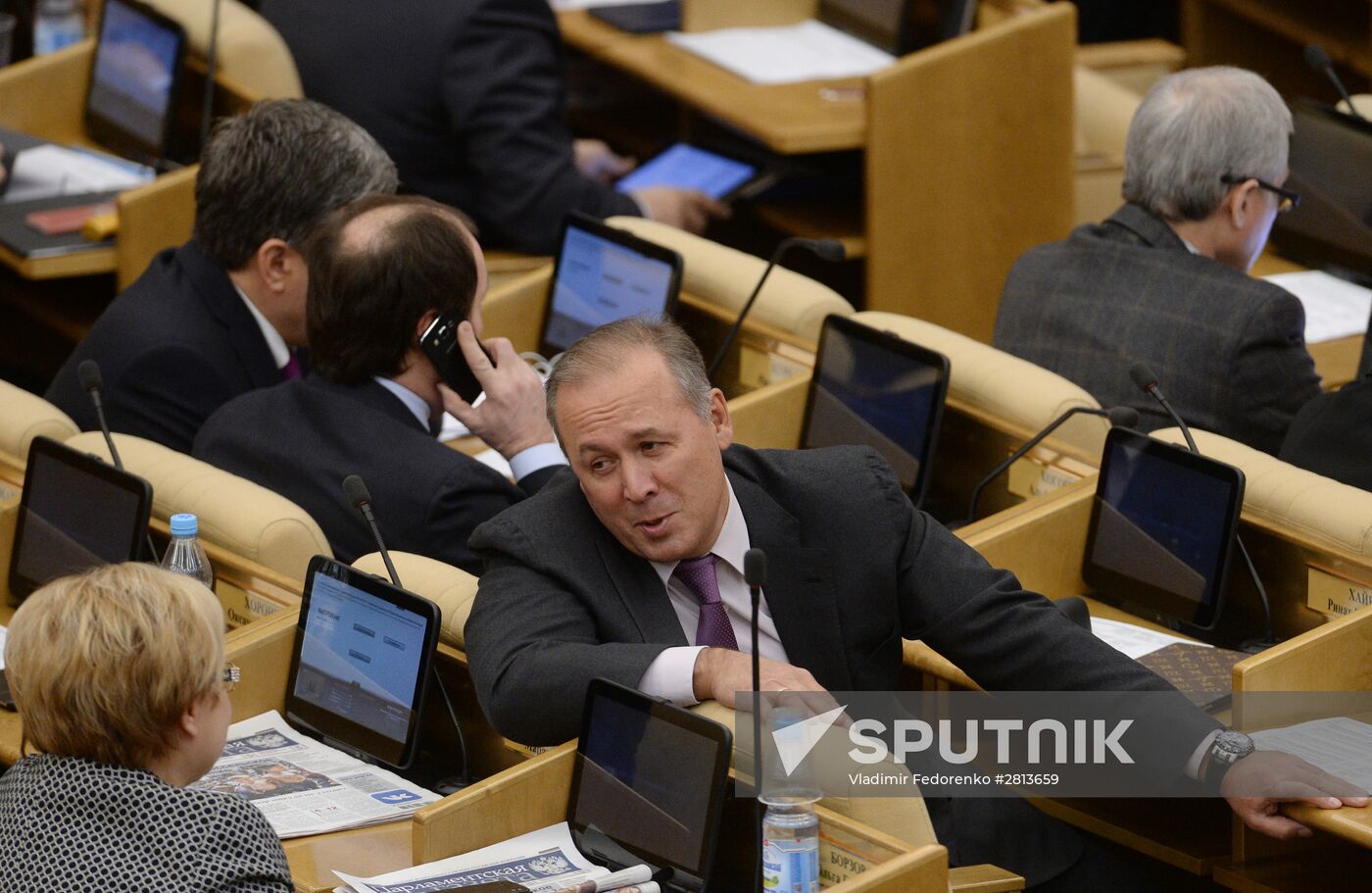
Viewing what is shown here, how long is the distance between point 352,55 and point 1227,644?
270 centimetres

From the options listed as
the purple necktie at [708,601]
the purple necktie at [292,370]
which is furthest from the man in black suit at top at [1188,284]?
the purple necktie at [292,370]

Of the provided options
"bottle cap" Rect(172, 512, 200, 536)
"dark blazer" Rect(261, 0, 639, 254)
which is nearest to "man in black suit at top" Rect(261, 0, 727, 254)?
"dark blazer" Rect(261, 0, 639, 254)

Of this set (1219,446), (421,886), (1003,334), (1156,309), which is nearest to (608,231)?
(1003,334)

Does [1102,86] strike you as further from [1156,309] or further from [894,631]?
[894,631]

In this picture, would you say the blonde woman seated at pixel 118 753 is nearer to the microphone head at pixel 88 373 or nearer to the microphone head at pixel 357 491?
the microphone head at pixel 357 491

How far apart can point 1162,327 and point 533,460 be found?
113 centimetres

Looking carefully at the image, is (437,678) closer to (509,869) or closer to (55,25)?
(509,869)

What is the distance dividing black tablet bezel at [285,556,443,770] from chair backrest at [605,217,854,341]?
48.6 inches

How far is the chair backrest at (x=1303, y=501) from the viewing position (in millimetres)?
2715

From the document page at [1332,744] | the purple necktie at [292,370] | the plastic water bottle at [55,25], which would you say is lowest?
the plastic water bottle at [55,25]

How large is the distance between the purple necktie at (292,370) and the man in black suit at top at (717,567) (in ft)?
3.97

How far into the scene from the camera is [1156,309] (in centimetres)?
344

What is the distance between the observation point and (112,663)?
1.93 meters

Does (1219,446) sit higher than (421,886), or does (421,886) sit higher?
(1219,446)
